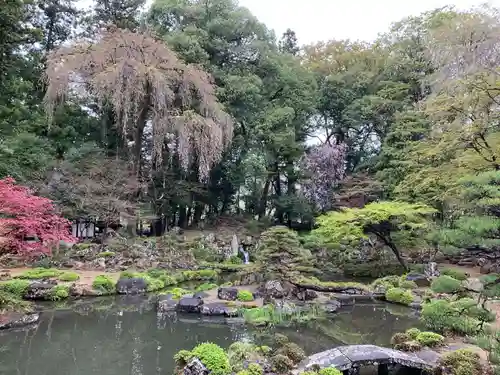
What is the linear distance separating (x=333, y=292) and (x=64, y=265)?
29.0ft

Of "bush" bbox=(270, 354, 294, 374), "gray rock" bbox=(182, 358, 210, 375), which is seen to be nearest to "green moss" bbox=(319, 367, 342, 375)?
"bush" bbox=(270, 354, 294, 374)

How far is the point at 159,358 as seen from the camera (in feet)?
21.1

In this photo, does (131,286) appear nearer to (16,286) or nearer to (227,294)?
(16,286)

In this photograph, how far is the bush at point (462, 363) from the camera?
204 inches

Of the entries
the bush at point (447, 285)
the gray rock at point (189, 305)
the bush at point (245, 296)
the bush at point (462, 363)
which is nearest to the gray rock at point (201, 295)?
the gray rock at point (189, 305)

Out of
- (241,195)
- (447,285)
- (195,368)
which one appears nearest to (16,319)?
(195,368)

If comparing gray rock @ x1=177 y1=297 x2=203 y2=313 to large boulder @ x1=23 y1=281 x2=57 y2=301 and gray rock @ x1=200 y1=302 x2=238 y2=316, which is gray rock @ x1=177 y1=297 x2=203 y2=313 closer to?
gray rock @ x1=200 y1=302 x2=238 y2=316

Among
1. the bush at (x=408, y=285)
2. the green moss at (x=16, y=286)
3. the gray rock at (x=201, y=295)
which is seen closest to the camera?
the green moss at (x=16, y=286)

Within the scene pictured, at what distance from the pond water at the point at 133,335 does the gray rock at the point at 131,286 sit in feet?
3.18

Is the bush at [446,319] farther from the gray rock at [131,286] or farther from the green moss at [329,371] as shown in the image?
the gray rock at [131,286]

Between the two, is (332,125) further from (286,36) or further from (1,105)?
(1,105)

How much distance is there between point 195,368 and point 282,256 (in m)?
5.50

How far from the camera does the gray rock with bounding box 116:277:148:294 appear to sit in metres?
11.5

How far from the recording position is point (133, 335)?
7.73 metres
